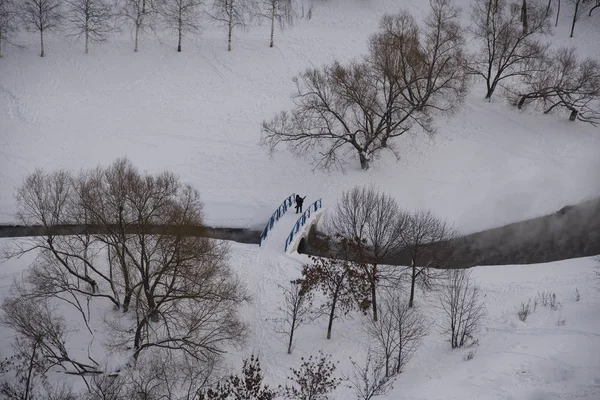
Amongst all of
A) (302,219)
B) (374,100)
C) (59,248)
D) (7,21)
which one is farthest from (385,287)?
(7,21)

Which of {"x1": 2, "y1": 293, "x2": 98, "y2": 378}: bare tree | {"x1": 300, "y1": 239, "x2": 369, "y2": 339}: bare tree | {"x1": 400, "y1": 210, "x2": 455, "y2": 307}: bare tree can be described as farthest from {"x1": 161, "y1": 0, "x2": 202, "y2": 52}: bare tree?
{"x1": 2, "y1": 293, "x2": 98, "y2": 378}: bare tree

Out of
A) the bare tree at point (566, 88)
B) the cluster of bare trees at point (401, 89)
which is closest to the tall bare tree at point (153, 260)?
the cluster of bare trees at point (401, 89)

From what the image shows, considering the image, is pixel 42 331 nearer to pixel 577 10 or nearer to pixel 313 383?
pixel 313 383

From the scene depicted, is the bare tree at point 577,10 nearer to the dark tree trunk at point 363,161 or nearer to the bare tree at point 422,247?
the dark tree trunk at point 363,161

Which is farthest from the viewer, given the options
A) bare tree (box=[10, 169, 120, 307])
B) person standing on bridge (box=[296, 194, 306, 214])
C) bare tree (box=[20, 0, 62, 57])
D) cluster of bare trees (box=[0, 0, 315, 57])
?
cluster of bare trees (box=[0, 0, 315, 57])

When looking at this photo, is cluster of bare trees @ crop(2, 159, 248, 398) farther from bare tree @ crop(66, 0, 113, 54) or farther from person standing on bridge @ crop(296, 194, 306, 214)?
bare tree @ crop(66, 0, 113, 54)

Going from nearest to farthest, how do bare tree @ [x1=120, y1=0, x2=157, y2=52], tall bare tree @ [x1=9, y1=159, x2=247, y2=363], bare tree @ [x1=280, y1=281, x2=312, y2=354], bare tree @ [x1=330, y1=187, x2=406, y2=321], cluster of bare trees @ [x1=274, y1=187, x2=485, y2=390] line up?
tall bare tree @ [x1=9, y1=159, x2=247, y2=363] → cluster of bare trees @ [x1=274, y1=187, x2=485, y2=390] → bare tree @ [x1=280, y1=281, x2=312, y2=354] → bare tree @ [x1=330, y1=187, x2=406, y2=321] → bare tree @ [x1=120, y1=0, x2=157, y2=52]

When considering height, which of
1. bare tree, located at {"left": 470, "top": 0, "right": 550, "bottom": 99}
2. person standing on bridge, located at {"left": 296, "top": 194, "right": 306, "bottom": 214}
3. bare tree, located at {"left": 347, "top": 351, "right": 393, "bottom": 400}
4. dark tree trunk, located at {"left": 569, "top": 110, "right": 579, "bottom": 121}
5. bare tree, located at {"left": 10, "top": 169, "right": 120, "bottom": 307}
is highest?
bare tree, located at {"left": 470, "top": 0, "right": 550, "bottom": 99}
